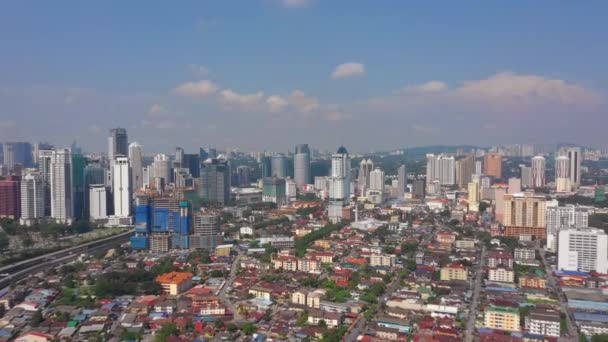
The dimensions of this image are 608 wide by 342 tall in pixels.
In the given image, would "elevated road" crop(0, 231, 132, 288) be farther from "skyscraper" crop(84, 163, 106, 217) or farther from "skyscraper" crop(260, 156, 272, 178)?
"skyscraper" crop(260, 156, 272, 178)

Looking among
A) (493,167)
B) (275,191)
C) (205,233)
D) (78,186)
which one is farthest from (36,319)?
(493,167)

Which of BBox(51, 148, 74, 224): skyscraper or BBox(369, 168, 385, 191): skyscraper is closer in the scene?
BBox(51, 148, 74, 224): skyscraper

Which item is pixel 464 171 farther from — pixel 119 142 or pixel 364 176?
pixel 119 142

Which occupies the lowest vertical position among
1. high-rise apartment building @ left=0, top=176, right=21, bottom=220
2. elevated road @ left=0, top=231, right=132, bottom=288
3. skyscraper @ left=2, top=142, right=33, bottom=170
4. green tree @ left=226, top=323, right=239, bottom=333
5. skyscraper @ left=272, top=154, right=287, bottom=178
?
green tree @ left=226, top=323, right=239, bottom=333

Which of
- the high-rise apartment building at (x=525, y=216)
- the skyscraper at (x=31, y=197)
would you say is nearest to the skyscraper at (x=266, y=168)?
the skyscraper at (x=31, y=197)

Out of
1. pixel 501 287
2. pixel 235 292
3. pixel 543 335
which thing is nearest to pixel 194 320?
pixel 235 292

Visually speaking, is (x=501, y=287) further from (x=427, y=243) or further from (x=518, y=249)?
(x=427, y=243)

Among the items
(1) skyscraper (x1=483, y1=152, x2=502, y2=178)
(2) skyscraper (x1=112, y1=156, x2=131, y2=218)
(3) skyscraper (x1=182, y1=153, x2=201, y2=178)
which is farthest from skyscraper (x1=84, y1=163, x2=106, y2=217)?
(1) skyscraper (x1=483, y1=152, x2=502, y2=178)
